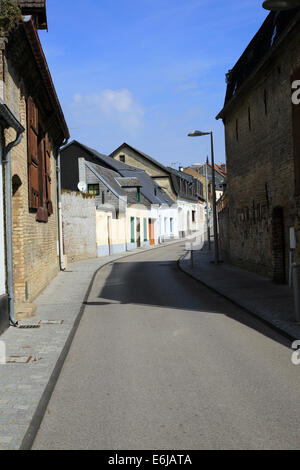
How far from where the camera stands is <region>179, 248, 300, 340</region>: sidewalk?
9.48 metres

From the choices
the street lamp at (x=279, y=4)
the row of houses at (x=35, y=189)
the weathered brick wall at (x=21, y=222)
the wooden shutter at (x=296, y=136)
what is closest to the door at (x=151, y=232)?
the row of houses at (x=35, y=189)

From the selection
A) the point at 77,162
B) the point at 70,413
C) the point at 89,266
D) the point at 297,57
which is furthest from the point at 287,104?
the point at 77,162

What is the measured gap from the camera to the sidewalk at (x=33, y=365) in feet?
15.2

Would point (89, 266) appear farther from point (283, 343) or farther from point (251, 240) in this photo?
point (283, 343)

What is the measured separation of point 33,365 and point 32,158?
7.60 m

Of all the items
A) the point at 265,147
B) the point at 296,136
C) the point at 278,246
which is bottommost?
the point at 278,246

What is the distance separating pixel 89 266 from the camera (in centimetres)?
2505

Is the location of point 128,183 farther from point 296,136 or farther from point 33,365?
point 33,365

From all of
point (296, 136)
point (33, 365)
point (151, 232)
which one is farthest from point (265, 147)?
point (151, 232)

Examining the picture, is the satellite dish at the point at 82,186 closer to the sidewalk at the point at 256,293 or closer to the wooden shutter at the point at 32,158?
the sidewalk at the point at 256,293

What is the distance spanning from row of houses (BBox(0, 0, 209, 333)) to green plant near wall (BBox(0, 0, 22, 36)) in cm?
2

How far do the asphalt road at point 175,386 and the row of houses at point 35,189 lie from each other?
2259 millimetres

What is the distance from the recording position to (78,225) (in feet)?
92.2
